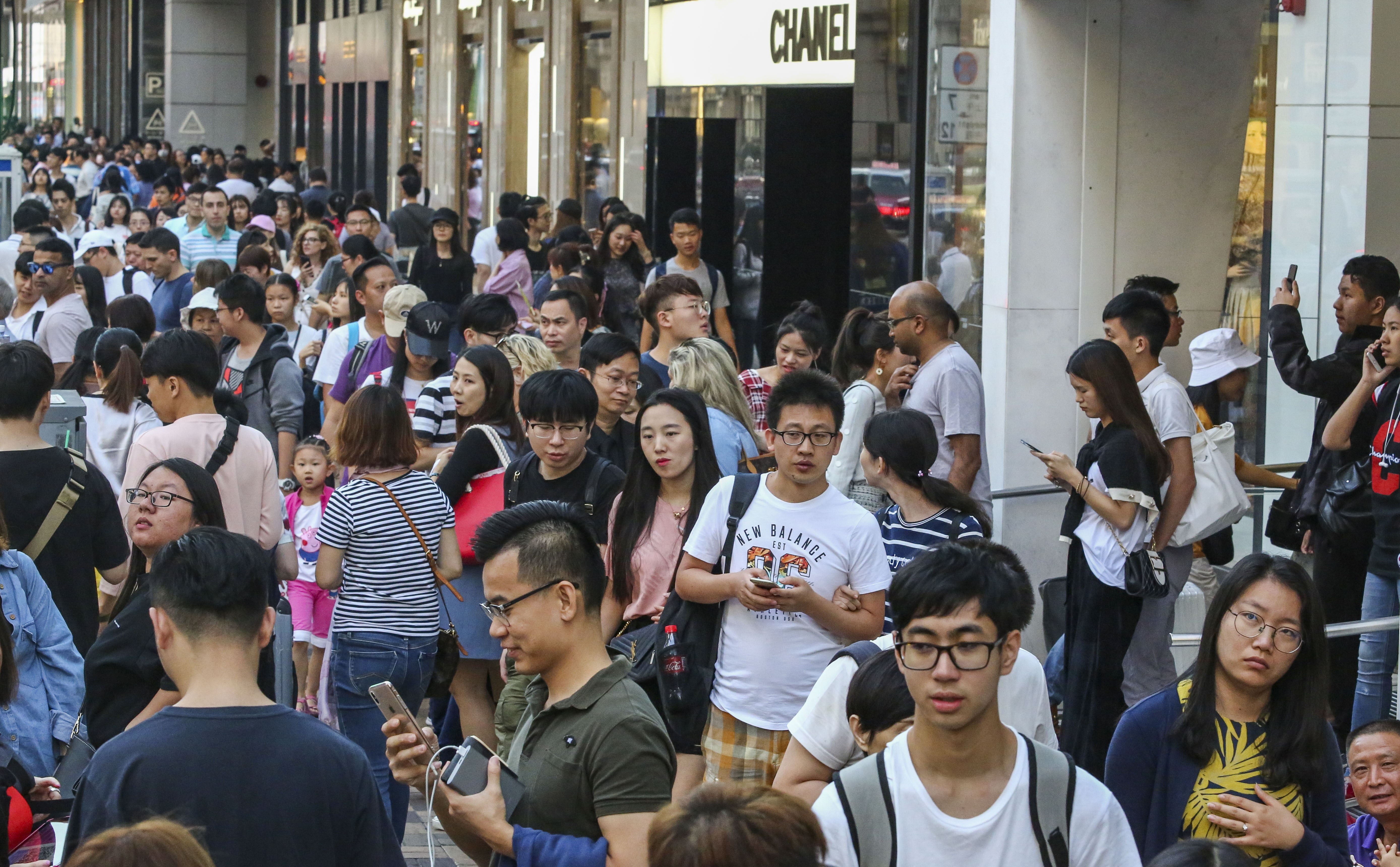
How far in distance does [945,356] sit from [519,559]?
3.88 m

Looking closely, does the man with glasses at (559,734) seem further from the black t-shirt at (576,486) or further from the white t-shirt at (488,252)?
the white t-shirt at (488,252)

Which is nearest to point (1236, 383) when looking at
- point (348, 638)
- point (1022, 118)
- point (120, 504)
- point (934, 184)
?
point (1022, 118)

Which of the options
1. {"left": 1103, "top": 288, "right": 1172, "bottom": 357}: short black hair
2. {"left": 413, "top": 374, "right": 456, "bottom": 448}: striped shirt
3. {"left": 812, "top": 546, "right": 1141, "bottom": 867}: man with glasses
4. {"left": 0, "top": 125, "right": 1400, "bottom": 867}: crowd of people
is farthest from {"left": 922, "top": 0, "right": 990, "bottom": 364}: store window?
{"left": 812, "top": 546, "right": 1141, "bottom": 867}: man with glasses

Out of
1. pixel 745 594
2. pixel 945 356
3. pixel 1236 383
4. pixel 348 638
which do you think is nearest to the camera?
pixel 745 594

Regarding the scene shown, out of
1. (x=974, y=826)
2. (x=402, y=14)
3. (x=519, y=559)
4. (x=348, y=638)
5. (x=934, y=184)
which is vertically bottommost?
(x=348, y=638)

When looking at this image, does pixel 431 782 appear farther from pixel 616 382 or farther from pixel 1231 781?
pixel 616 382

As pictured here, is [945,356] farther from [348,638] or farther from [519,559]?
[519,559]

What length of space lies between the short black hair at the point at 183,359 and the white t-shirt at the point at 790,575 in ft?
7.09

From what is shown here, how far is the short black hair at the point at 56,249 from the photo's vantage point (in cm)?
937

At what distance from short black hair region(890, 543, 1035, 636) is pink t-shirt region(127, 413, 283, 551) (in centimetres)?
347

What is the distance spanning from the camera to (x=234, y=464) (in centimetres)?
583

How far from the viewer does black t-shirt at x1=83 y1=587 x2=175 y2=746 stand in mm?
4352

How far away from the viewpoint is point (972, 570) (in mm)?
2871

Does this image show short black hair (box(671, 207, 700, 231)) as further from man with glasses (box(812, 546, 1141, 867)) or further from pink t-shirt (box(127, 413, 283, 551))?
man with glasses (box(812, 546, 1141, 867))
